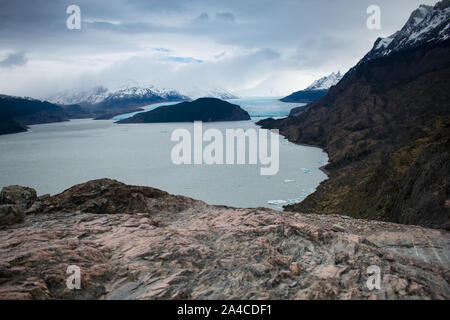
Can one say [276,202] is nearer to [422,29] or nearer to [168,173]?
[168,173]

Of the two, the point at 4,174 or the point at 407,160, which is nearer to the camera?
the point at 407,160

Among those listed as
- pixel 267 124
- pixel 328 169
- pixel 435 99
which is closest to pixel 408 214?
pixel 328 169

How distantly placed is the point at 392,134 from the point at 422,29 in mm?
65000

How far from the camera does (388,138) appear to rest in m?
54.4

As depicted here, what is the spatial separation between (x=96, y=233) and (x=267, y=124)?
104702mm

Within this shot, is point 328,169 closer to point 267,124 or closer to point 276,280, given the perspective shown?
point 276,280

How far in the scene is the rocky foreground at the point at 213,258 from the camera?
17.2ft

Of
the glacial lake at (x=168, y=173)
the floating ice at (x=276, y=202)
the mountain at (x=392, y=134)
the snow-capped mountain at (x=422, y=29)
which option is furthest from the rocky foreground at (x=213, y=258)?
the snow-capped mountain at (x=422, y=29)

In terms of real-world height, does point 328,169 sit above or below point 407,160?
below

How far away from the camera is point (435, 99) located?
56375mm

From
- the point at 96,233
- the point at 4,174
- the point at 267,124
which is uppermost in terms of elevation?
the point at 267,124
